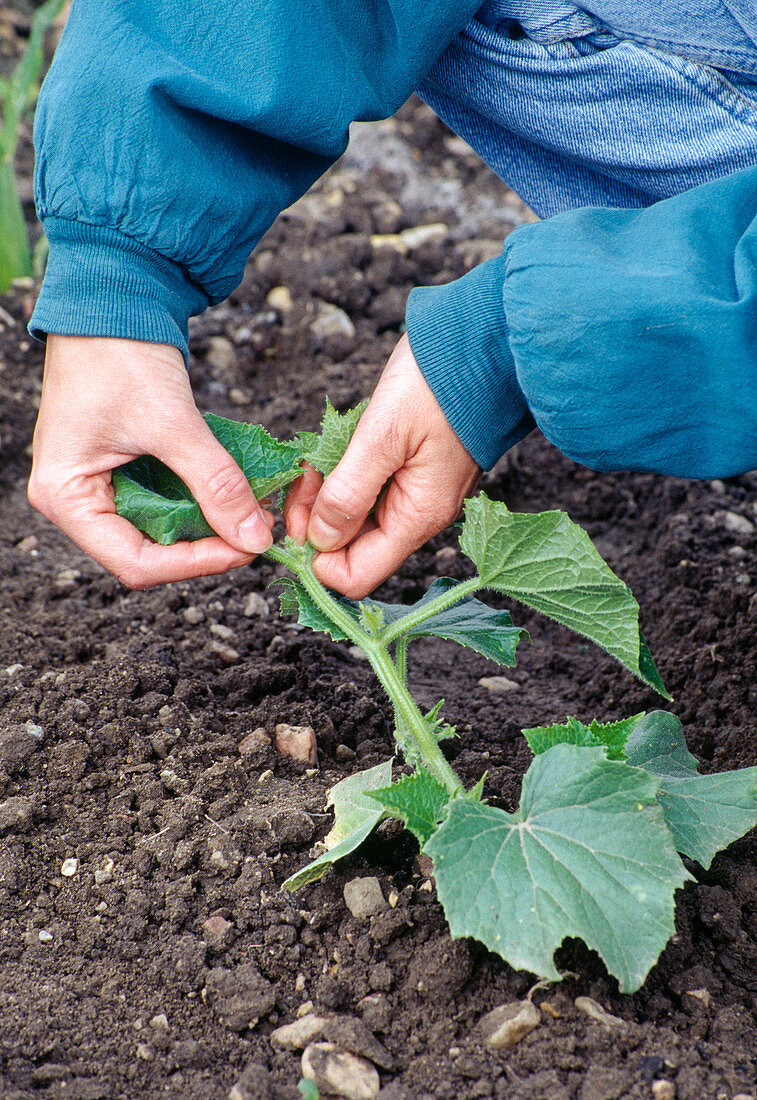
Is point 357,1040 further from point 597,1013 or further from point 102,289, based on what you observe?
point 102,289

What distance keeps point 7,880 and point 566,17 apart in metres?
2.27

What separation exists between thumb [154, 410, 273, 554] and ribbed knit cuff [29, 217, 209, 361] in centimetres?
22

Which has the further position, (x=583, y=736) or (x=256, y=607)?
(x=256, y=607)

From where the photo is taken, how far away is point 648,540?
322cm

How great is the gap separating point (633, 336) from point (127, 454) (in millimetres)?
1018

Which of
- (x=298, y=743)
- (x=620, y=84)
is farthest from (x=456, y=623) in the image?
(x=620, y=84)

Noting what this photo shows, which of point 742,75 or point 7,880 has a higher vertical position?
point 742,75

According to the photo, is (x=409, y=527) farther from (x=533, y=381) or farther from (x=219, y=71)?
(x=219, y=71)

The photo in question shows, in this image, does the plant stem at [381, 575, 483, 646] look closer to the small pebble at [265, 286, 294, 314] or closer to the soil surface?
the soil surface

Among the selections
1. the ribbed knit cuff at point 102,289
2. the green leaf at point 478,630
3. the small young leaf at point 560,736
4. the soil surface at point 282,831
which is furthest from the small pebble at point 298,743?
the ribbed knit cuff at point 102,289

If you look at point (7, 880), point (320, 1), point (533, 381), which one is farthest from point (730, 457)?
point (7, 880)

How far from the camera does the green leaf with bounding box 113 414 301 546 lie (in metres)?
1.97

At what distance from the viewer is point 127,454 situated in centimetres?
199

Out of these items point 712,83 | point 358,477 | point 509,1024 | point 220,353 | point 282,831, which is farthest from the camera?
point 220,353
